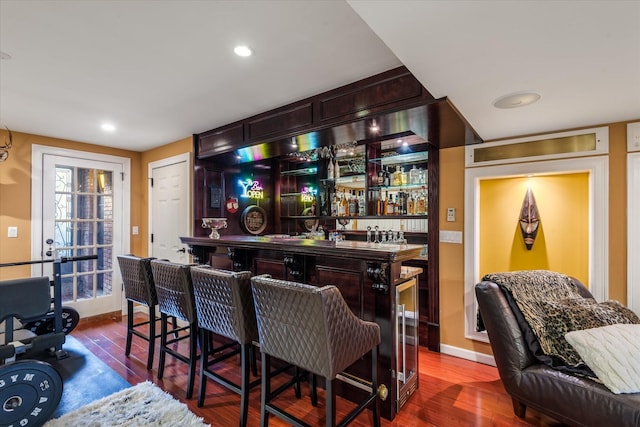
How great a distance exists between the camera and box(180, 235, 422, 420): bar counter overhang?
1991mm

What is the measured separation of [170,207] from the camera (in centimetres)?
424

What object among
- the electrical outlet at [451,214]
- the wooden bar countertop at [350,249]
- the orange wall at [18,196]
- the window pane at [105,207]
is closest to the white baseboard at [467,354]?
the electrical outlet at [451,214]

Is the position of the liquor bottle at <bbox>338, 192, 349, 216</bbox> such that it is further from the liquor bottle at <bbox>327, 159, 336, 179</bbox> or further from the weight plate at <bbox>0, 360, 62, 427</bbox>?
the weight plate at <bbox>0, 360, 62, 427</bbox>

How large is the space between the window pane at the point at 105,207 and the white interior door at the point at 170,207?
1.79 ft

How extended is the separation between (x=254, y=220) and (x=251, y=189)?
44 centimetres

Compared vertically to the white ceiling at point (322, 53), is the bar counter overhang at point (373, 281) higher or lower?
lower

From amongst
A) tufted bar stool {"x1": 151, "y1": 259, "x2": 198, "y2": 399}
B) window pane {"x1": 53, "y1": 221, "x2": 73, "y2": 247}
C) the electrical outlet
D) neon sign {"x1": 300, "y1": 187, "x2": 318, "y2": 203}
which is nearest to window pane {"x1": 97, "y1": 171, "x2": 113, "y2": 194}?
window pane {"x1": 53, "y1": 221, "x2": 73, "y2": 247}

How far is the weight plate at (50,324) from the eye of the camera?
335 cm

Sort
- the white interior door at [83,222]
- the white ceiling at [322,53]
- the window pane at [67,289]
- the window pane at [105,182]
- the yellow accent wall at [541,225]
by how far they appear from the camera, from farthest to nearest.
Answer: the window pane at [105,182] → the window pane at [67,289] → the white interior door at [83,222] → the yellow accent wall at [541,225] → the white ceiling at [322,53]

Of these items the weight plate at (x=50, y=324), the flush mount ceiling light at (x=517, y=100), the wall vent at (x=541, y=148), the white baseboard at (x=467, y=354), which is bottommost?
the white baseboard at (x=467, y=354)

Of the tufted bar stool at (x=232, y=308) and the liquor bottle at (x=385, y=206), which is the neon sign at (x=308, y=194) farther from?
the tufted bar stool at (x=232, y=308)

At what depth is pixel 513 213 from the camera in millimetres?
3002

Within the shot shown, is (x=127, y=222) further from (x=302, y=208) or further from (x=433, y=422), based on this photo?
(x=433, y=422)

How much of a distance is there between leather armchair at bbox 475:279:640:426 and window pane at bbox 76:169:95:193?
16.0ft
